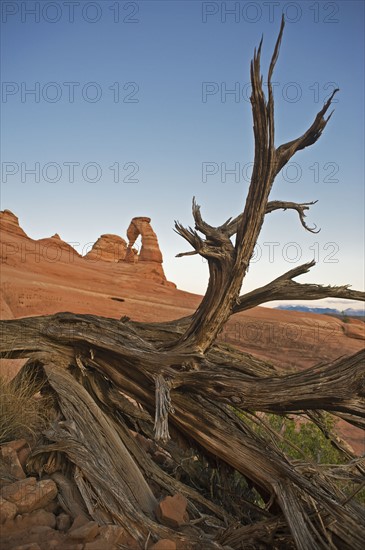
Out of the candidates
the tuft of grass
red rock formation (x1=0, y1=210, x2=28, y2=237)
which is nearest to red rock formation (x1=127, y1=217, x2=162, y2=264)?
red rock formation (x1=0, y1=210, x2=28, y2=237)

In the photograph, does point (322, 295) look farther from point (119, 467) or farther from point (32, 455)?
point (32, 455)

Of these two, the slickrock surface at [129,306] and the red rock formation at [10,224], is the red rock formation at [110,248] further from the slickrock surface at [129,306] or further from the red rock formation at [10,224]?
the slickrock surface at [129,306]

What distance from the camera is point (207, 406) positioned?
13.5 ft

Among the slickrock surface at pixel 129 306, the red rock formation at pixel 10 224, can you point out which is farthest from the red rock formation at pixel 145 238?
the red rock formation at pixel 10 224

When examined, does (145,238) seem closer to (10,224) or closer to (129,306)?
(10,224)

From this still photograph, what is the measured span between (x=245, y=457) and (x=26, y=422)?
70.8 inches

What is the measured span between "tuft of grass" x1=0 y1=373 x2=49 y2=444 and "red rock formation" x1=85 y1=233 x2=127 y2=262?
58.8 m

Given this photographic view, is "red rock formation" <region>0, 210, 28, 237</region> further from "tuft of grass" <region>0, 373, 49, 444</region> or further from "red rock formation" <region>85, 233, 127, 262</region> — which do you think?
"tuft of grass" <region>0, 373, 49, 444</region>

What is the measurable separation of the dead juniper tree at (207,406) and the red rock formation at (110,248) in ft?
193

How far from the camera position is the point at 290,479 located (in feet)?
11.6

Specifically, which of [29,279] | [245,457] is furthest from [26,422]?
[29,279]

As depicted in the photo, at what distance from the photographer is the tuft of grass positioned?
393 centimetres

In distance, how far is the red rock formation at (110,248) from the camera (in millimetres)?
63312

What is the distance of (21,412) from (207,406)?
155 cm
